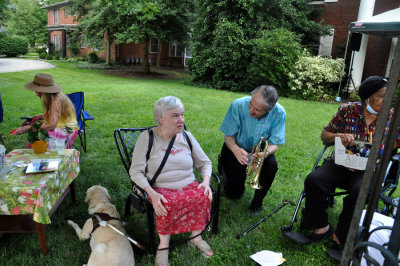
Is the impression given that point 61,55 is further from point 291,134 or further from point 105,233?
point 105,233

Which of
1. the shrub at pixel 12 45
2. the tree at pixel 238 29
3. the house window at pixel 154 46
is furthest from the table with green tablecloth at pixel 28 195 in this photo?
the shrub at pixel 12 45

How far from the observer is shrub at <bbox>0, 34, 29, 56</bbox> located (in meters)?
26.2

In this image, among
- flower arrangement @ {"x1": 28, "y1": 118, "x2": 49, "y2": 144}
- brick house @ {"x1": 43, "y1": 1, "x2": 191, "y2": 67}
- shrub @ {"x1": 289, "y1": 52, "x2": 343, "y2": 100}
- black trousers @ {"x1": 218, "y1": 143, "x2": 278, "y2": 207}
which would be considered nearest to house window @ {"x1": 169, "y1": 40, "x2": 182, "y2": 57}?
brick house @ {"x1": 43, "y1": 1, "x2": 191, "y2": 67}

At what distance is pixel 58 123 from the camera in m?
4.09

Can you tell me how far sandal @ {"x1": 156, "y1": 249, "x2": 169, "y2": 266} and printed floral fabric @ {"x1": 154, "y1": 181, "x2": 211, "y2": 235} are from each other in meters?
0.16

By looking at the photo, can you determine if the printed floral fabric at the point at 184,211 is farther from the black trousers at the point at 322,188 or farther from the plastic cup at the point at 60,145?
the plastic cup at the point at 60,145

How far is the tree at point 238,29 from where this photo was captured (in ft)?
41.7

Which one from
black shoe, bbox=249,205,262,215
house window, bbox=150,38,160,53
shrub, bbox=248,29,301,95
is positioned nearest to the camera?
black shoe, bbox=249,205,262,215

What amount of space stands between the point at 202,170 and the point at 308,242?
1.18m

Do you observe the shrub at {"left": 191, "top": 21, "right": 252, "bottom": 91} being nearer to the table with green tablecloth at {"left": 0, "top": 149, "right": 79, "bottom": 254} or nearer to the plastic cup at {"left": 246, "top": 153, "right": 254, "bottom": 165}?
the plastic cup at {"left": 246, "top": 153, "right": 254, "bottom": 165}

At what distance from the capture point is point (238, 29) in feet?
41.2

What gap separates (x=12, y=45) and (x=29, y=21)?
1334cm

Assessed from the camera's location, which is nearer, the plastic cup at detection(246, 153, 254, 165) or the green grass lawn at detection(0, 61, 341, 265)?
the green grass lawn at detection(0, 61, 341, 265)

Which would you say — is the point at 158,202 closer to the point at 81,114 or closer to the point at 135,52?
the point at 81,114
